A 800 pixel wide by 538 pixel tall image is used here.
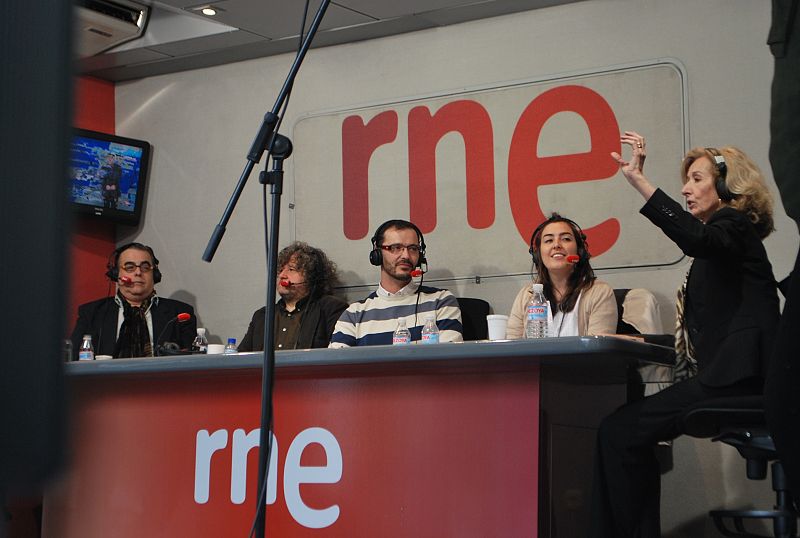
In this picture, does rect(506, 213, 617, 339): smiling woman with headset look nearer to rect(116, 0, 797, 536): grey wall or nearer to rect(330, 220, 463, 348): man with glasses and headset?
rect(330, 220, 463, 348): man with glasses and headset

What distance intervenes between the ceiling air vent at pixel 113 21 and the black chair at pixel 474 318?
2472 mm

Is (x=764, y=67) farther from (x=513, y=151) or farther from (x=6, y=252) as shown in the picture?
(x=6, y=252)

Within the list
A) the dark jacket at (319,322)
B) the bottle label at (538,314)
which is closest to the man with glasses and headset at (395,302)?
the dark jacket at (319,322)

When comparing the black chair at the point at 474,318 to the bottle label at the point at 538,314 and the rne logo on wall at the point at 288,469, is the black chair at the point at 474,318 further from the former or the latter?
the rne logo on wall at the point at 288,469

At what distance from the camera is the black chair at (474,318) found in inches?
184

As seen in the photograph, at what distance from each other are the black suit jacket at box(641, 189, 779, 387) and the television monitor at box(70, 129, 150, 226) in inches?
156

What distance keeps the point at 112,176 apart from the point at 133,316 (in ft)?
3.54

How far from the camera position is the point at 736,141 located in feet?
14.9

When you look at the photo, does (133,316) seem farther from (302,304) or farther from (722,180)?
(722,180)

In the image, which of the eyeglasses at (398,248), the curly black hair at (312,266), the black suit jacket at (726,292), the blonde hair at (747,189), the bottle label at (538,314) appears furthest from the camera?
the curly black hair at (312,266)

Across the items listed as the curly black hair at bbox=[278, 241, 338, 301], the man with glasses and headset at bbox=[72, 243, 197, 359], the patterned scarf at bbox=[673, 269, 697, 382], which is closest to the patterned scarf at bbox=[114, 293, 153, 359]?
the man with glasses and headset at bbox=[72, 243, 197, 359]

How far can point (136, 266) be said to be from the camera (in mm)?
5520

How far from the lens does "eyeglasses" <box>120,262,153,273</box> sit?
5.52 meters

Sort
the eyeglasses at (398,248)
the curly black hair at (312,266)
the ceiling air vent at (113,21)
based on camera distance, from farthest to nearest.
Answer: the ceiling air vent at (113,21) → the curly black hair at (312,266) → the eyeglasses at (398,248)
